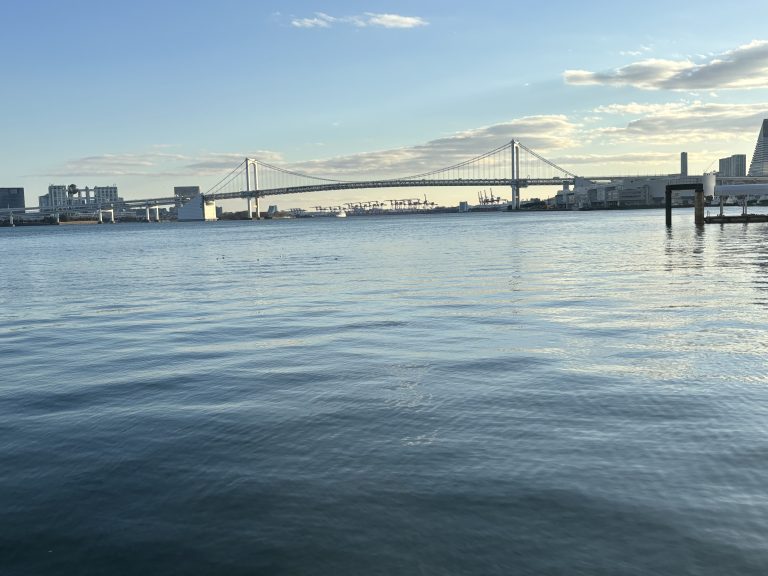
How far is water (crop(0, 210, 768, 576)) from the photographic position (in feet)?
16.7

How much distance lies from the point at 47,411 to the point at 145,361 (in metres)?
3.39

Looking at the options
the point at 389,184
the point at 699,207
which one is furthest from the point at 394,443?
the point at 389,184

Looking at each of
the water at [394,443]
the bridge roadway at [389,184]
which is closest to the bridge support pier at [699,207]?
the water at [394,443]

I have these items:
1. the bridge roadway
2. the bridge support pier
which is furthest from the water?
the bridge roadway

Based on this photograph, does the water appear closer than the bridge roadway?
Yes

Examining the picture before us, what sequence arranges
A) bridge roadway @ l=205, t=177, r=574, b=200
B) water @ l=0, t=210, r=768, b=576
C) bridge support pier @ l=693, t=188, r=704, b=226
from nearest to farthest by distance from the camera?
water @ l=0, t=210, r=768, b=576
bridge support pier @ l=693, t=188, r=704, b=226
bridge roadway @ l=205, t=177, r=574, b=200

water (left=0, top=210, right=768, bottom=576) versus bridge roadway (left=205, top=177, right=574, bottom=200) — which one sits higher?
bridge roadway (left=205, top=177, right=574, bottom=200)

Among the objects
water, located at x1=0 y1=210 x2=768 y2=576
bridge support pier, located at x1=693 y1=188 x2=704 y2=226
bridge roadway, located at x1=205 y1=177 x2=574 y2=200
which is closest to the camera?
water, located at x1=0 y1=210 x2=768 y2=576

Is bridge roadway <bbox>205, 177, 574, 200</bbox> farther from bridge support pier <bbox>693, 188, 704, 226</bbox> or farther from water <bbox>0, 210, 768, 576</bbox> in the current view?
water <bbox>0, 210, 768, 576</bbox>

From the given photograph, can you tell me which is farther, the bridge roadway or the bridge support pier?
the bridge roadway

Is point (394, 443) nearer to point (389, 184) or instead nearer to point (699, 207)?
point (699, 207)

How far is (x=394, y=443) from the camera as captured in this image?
7367mm

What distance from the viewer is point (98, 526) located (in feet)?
18.3

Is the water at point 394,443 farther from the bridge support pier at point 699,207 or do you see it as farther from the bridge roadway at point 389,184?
the bridge roadway at point 389,184
